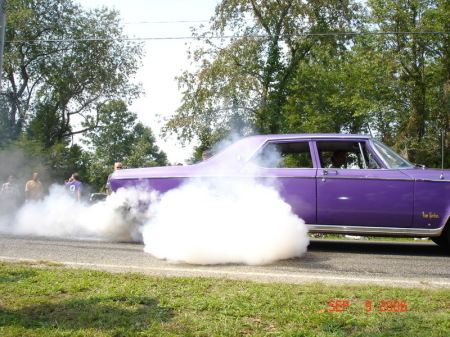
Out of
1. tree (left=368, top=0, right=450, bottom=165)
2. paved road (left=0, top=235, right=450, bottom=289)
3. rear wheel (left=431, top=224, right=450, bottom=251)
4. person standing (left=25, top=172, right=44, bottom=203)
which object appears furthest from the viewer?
tree (left=368, top=0, right=450, bottom=165)

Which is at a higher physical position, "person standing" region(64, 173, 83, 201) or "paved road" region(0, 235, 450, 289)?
"person standing" region(64, 173, 83, 201)

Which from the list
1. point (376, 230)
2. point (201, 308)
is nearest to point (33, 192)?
point (376, 230)

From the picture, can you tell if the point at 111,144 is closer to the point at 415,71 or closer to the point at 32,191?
the point at 415,71

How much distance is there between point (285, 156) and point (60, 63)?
3581cm

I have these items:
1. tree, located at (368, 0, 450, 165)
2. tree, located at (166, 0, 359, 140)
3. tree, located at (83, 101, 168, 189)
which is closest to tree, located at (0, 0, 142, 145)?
tree, located at (83, 101, 168, 189)

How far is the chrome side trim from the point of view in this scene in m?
6.65

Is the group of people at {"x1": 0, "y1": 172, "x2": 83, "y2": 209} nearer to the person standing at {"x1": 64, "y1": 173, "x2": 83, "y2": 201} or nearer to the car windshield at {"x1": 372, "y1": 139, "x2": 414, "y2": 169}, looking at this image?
the person standing at {"x1": 64, "y1": 173, "x2": 83, "y2": 201}

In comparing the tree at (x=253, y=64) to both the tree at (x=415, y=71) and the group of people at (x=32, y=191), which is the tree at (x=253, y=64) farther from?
the group of people at (x=32, y=191)

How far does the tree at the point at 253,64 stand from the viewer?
28891 millimetres

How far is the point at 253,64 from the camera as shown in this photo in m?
29.6

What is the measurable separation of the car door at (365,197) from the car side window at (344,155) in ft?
0.43

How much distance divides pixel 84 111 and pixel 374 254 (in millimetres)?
38509

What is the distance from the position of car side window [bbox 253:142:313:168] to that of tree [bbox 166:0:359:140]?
21.5 m

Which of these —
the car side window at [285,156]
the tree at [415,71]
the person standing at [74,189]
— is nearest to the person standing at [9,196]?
the person standing at [74,189]
